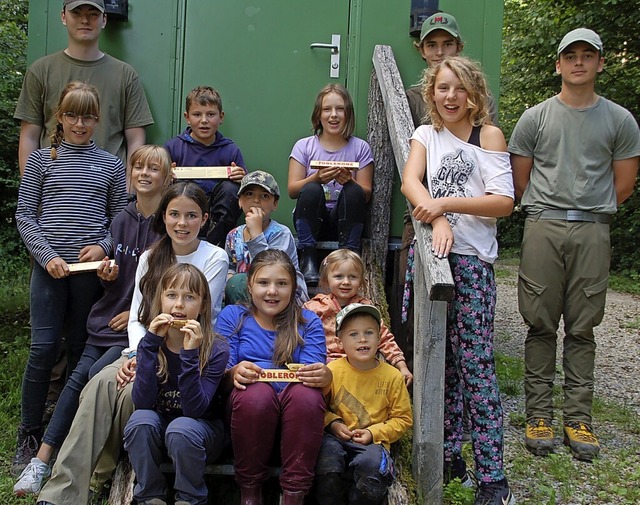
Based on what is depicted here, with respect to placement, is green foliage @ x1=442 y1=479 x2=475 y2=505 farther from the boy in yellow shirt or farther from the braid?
the braid

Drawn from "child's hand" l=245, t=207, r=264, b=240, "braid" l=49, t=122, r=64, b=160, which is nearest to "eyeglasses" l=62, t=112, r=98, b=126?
"braid" l=49, t=122, r=64, b=160

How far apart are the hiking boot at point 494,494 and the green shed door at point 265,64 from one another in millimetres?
2876

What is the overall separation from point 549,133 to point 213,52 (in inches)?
105

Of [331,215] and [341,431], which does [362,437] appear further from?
[331,215]

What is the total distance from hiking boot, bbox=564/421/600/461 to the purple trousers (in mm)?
1977

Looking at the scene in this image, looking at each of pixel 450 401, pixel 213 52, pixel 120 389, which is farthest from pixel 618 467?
pixel 213 52

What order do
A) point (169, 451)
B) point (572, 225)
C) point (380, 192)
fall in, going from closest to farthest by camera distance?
point (169, 451)
point (572, 225)
point (380, 192)

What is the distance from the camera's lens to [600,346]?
324 inches

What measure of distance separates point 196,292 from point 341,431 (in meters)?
0.91

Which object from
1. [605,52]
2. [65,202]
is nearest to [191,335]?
[65,202]

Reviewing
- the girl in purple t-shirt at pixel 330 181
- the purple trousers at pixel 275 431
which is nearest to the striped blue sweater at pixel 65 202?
the girl in purple t-shirt at pixel 330 181

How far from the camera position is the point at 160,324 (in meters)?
3.06

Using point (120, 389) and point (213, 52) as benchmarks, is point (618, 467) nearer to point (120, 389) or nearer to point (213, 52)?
point (120, 389)

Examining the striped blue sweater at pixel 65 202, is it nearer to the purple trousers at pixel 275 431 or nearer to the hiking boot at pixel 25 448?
the hiking boot at pixel 25 448
